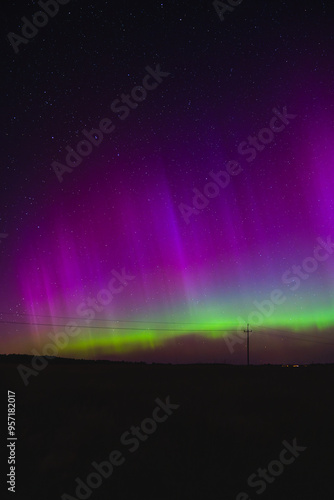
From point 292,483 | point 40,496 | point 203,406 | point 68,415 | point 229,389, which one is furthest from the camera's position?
point 229,389

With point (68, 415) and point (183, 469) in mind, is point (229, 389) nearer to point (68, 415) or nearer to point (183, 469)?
point (68, 415)

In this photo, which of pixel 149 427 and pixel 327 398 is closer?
pixel 149 427

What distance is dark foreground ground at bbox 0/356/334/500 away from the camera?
9062mm

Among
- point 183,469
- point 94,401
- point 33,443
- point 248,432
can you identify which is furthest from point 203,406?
point 33,443

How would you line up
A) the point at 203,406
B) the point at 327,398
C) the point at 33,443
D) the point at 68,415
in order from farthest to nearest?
1. the point at 327,398
2. the point at 203,406
3. the point at 68,415
4. the point at 33,443

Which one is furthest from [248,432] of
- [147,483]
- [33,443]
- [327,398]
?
[327,398]

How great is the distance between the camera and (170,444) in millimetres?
11406

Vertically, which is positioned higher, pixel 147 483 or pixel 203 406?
pixel 203 406

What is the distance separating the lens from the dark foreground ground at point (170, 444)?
9.06 metres

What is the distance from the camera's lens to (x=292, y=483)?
30.8 ft

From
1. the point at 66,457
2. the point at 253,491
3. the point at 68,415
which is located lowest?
the point at 253,491

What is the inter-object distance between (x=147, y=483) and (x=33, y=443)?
3917 millimetres

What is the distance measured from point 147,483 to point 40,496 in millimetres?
2401

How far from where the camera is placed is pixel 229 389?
67.2 feet
